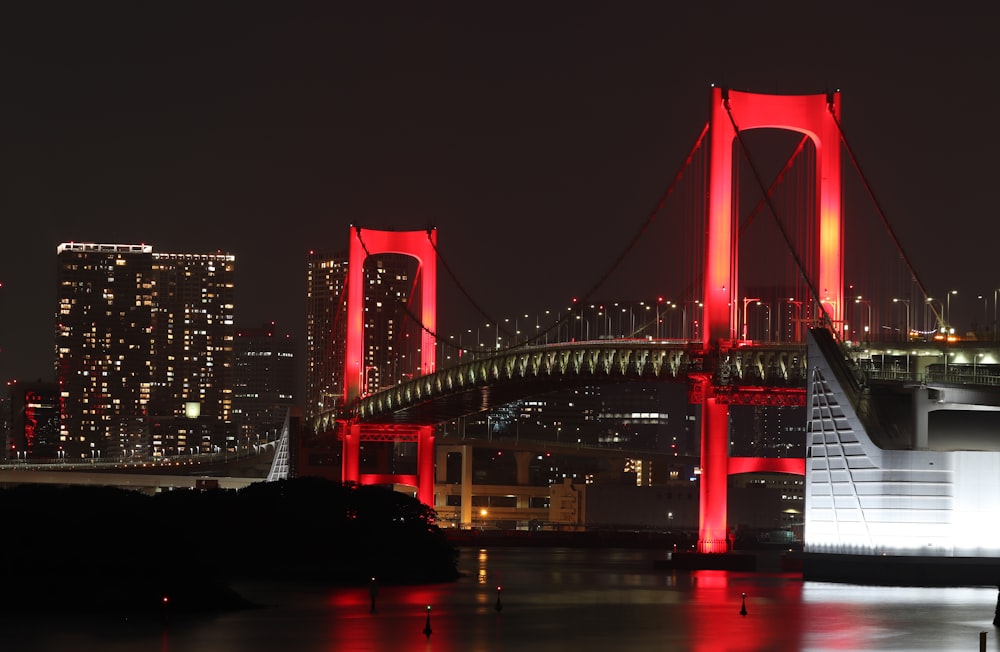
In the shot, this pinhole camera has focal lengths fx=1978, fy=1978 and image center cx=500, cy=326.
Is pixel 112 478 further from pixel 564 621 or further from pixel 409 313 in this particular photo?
pixel 564 621

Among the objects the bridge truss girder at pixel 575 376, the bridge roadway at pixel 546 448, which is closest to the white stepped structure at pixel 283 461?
the bridge truss girder at pixel 575 376

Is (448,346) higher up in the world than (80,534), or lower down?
higher up

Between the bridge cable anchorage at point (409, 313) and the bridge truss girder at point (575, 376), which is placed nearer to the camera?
the bridge truss girder at point (575, 376)

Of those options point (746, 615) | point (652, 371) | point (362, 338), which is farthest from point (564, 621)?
point (362, 338)

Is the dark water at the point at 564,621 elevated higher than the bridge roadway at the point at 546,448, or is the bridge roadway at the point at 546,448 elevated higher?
the bridge roadway at the point at 546,448

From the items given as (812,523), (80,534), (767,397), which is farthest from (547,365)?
(80,534)

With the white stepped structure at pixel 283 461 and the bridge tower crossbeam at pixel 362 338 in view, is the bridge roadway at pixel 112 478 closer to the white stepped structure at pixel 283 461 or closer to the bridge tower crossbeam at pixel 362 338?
the white stepped structure at pixel 283 461

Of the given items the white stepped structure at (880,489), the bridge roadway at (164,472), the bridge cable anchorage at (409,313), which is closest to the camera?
the white stepped structure at (880,489)

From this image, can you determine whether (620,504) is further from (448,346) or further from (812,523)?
(812,523)

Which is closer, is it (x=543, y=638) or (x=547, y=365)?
(x=543, y=638)
